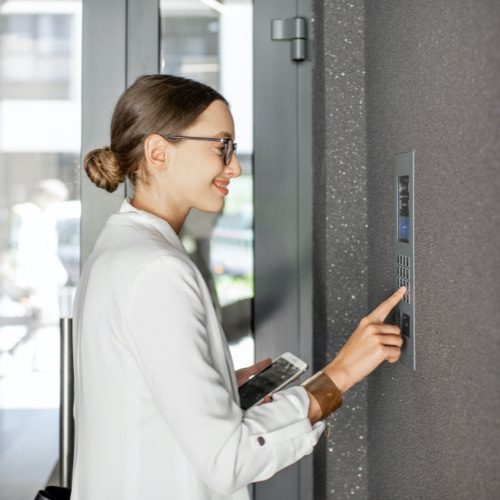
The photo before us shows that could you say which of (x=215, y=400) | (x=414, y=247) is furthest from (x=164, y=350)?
(x=414, y=247)

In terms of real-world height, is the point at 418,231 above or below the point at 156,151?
below

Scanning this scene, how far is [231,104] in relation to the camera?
1.90 m

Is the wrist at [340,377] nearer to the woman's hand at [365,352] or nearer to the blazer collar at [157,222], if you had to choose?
the woman's hand at [365,352]

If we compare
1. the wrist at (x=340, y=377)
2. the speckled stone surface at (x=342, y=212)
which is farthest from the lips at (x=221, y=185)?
the speckled stone surface at (x=342, y=212)

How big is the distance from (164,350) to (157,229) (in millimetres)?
273

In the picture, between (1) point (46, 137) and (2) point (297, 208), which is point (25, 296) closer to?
(1) point (46, 137)

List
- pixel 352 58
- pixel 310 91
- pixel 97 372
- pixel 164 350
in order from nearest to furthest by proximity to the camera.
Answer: pixel 164 350, pixel 97 372, pixel 352 58, pixel 310 91

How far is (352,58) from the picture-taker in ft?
5.74

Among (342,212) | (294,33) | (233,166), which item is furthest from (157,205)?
(294,33)

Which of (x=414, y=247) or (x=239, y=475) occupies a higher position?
(x=414, y=247)

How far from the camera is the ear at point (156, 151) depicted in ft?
4.13

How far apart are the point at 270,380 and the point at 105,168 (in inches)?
19.4

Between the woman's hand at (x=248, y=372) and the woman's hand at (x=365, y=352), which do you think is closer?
the woman's hand at (x=365, y=352)

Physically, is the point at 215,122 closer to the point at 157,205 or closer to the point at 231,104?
the point at 157,205
